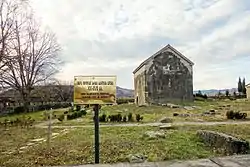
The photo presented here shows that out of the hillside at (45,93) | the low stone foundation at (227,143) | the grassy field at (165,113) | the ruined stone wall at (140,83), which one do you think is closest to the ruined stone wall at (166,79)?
the ruined stone wall at (140,83)

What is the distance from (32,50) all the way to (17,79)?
5.00m

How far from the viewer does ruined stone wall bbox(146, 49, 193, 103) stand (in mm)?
40719

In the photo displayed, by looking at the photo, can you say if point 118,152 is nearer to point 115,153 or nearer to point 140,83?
point 115,153

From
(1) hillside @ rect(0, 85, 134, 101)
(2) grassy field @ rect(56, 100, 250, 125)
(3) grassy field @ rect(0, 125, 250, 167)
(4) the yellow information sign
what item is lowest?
(3) grassy field @ rect(0, 125, 250, 167)

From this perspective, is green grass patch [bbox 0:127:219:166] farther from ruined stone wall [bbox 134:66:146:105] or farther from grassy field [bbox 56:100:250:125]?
ruined stone wall [bbox 134:66:146:105]

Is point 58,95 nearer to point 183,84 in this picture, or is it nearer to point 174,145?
point 183,84

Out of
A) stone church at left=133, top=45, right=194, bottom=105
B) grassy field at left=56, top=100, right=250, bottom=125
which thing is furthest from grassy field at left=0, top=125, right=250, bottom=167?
stone church at left=133, top=45, right=194, bottom=105

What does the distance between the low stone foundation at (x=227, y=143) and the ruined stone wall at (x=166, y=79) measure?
30901mm

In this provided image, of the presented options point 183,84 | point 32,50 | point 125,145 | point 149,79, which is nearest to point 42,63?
point 32,50

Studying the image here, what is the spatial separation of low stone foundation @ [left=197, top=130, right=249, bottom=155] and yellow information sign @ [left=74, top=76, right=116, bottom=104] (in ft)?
10.1

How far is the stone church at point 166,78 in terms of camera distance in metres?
40.7

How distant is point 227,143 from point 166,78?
33.3 m

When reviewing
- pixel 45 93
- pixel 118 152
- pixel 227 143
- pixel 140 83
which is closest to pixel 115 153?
pixel 118 152

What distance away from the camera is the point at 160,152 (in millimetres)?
8117
